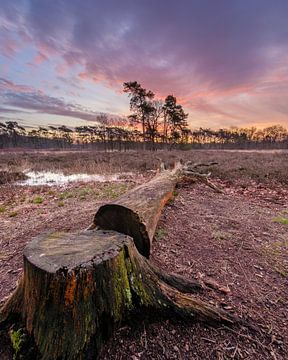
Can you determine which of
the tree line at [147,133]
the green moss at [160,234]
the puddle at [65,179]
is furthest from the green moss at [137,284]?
the tree line at [147,133]

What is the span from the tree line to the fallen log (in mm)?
36156

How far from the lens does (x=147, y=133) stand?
40.2 m

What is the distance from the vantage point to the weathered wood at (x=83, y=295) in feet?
4.99

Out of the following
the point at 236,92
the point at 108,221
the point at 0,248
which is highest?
the point at 236,92

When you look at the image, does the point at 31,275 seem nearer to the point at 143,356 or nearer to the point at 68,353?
the point at 68,353

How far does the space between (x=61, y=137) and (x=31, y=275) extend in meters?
103

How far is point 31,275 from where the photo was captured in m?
1.62

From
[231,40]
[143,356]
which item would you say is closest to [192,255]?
[143,356]

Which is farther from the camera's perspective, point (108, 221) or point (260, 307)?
point (108, 221)

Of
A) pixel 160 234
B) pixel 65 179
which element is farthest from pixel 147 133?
pixel 160 234

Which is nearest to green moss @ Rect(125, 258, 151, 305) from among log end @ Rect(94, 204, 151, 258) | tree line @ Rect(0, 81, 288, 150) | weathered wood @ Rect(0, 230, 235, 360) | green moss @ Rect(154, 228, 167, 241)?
weathered wood @ Rect(0, 230, 235, 360)

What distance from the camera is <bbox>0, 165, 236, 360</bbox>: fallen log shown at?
1522 millimetres

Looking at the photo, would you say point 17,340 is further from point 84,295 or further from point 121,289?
point 121,289

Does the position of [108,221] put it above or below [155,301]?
above
